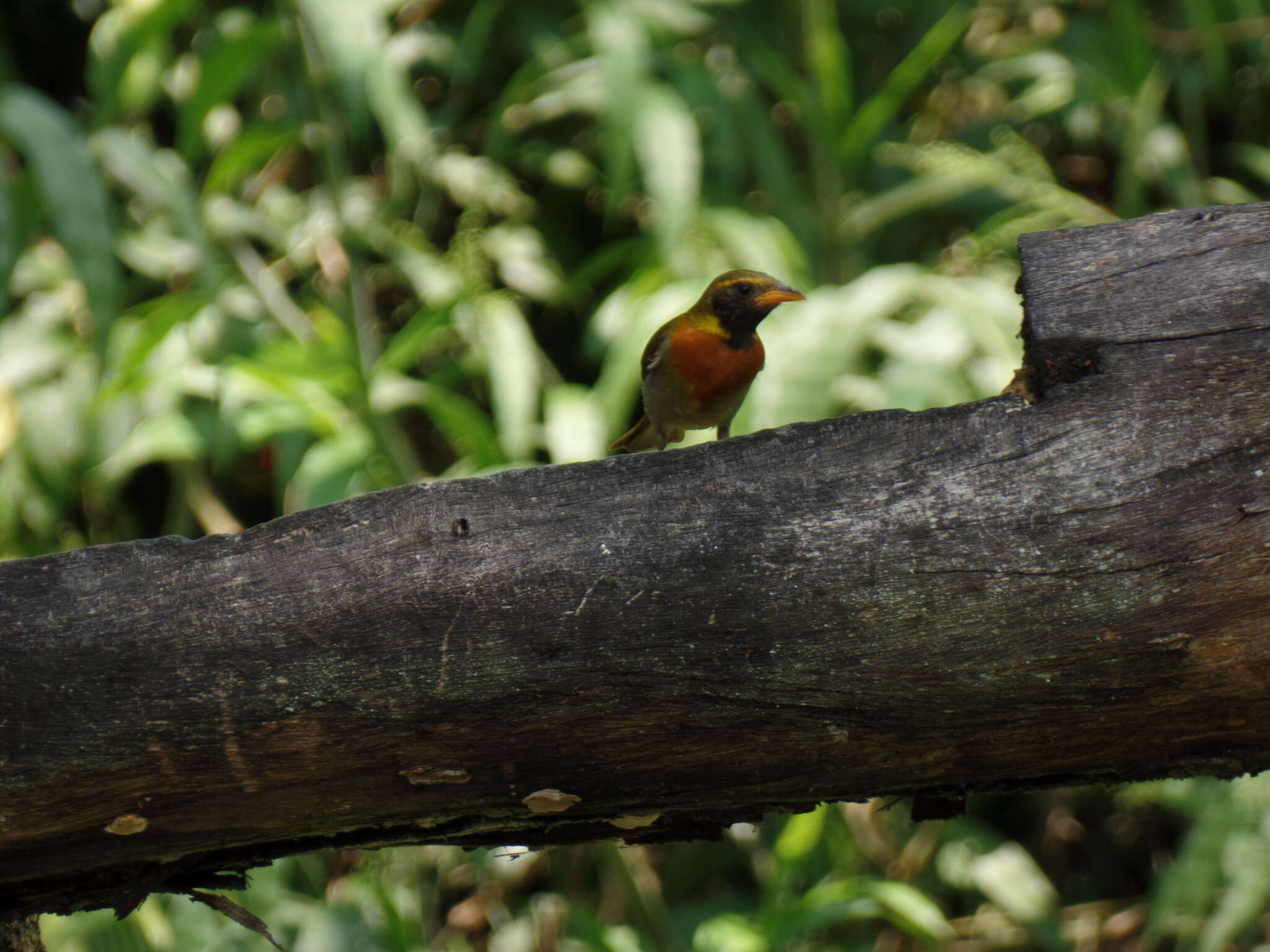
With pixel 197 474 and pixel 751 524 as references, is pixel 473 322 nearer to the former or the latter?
pixel 197 474

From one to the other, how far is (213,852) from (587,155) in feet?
12.7

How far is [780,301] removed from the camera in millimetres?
3072

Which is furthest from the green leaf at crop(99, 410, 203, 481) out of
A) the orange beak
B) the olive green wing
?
the orange beak

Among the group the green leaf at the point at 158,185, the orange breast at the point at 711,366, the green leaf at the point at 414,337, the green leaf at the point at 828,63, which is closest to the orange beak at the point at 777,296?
the orange breast at the point at 711,366

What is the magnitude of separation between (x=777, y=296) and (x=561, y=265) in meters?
2.07

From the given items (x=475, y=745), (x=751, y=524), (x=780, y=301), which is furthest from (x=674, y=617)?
(x=780, y=301)

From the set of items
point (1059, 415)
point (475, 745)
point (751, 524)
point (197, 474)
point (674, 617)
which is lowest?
point (197, 474)

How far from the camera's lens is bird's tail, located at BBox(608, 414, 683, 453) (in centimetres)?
359

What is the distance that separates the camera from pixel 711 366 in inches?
128

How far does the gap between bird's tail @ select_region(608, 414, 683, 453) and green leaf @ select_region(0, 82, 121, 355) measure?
1.45m

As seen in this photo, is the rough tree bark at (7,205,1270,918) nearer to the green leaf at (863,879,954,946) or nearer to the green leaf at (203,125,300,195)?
the green leaf at (863,879,954,946)

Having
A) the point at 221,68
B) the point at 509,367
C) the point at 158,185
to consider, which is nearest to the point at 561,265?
the point at 509,367

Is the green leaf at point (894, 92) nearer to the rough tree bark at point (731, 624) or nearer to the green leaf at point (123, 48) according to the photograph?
the green leaf at point (123, 48)

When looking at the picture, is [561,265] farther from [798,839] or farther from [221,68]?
[798,839]
